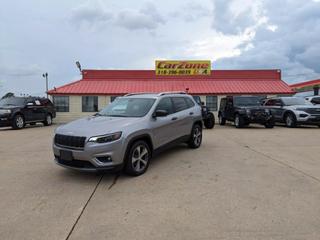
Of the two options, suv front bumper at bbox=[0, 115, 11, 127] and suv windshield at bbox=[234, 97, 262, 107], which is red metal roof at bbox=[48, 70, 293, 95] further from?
suv front bumper at bbox=[0, 115, 11, 127]

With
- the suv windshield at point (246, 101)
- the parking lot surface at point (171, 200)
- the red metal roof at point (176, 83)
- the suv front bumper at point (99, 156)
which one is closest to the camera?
the parking lot surface at point (171, 200)

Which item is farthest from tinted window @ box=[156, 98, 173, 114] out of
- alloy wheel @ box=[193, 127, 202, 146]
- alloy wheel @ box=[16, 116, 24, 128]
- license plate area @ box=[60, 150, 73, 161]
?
alloy wheel @ box=[16, 116, 24, 128]

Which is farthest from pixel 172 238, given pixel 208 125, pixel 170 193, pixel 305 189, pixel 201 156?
pixel 208 125

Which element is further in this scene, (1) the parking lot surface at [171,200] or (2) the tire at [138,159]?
(2) the tire at [138,159]

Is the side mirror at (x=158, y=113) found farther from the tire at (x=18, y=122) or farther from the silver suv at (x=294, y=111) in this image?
the tire at (x=18, y=122)

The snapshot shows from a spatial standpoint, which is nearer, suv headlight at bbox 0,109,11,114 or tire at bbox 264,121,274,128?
tire at bbox 264,121,274,128

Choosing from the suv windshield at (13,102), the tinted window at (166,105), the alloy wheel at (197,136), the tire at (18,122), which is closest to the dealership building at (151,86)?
the suv windshield at (13,102)

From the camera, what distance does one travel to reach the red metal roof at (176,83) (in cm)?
2450

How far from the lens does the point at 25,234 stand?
363 cm

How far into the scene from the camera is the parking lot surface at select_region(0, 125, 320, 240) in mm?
3697

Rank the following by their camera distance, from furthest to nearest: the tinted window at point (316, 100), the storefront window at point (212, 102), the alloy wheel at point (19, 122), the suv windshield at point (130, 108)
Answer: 1. the storefront window at point (212, 102)
2. the tinted window at point (316, 100)
3. the alloy wheel at point (19, 122)
4. the suv windshield at point (130, 108)

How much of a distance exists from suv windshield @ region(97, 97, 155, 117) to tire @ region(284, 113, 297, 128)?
1125 cm

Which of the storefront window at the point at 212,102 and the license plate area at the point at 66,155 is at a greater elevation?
the storefront window at the point at 212,102

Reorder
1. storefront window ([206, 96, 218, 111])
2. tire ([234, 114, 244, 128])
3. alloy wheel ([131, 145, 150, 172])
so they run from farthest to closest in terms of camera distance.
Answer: storefront window ([206, 96, 218, 111]), tire ([234, 114, 244, 128]), alloy wheel ([131, 145, 150, 172])
